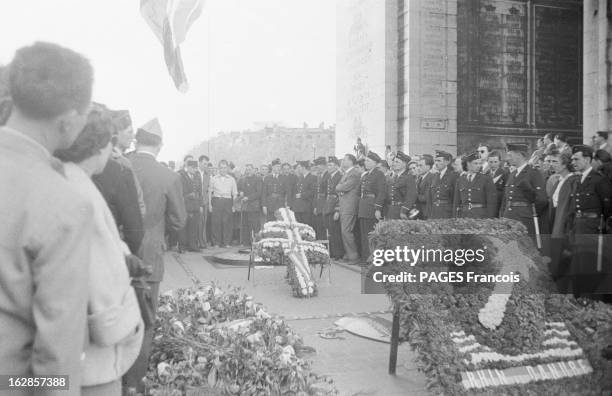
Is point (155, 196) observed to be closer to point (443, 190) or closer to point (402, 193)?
point (443, 190)

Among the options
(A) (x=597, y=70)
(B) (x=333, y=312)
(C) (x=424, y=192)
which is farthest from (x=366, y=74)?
(B) (x=333, y=312)

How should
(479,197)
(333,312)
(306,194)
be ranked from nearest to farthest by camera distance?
(333,312), (479,197), (306,194)

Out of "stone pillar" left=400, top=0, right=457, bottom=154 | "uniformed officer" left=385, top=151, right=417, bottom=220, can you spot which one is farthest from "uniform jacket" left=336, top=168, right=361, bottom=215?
"stone pillar" left=400, top=0, right=457, bottom=154

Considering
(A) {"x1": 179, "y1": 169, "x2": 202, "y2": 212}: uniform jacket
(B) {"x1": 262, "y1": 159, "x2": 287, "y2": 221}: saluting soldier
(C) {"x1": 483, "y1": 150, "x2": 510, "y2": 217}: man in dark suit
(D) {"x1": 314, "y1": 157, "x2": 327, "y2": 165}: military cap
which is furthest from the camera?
(B) {"x1": 262, "y1": 159, "x2": 287, "y2": 221}: saluting soldier

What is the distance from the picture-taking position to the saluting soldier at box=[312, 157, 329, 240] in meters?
13.0

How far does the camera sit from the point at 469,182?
9.09 meters

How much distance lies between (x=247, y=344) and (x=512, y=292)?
75.7 inches

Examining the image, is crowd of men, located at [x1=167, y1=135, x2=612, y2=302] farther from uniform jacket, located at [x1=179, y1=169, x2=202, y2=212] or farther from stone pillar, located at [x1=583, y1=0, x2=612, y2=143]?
stone pillar, located at [x1=583, y1=0, x2=612, y2=143]

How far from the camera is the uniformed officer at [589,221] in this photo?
6320 mm

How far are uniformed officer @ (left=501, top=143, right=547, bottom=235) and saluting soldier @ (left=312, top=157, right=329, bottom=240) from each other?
17.1ft

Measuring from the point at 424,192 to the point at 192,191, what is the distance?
570cm

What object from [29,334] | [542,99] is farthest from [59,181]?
[542,99]

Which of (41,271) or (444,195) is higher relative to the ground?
(41,271)

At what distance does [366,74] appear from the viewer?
55.3ft
